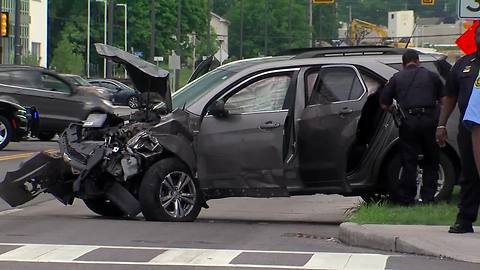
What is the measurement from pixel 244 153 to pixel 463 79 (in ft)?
9.57

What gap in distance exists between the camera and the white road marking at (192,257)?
8203 mm

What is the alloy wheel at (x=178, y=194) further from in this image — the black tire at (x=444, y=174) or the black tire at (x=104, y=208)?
the black tire at (x=444, y=174)

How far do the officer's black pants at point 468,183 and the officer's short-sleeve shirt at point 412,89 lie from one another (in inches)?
70.1

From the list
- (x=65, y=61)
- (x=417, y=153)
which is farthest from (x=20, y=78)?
(x=65, y=61)

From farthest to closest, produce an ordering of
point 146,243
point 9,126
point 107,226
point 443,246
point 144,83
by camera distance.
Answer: point 9,126 → point 144,83 → point 107,226 → point 146,243 → point 443,246

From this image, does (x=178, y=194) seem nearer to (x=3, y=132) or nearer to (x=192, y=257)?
(x=192, y=257)

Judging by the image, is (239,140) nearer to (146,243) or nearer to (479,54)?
(146,243)

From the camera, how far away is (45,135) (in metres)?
25.4

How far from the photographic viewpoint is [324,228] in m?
11.3

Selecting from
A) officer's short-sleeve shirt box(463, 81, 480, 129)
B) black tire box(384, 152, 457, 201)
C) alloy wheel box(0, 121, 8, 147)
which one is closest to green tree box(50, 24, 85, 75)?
alloy wheel box(0, 121, 8, 147)

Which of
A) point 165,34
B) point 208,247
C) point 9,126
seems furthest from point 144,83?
point 165,34

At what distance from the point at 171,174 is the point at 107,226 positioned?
37.5 inches

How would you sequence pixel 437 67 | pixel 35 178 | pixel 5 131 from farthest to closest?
pixel 5 131, pixel 437 67, pixel 35 178

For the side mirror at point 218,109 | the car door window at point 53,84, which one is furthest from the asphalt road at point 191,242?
the car door window at point 53,84
